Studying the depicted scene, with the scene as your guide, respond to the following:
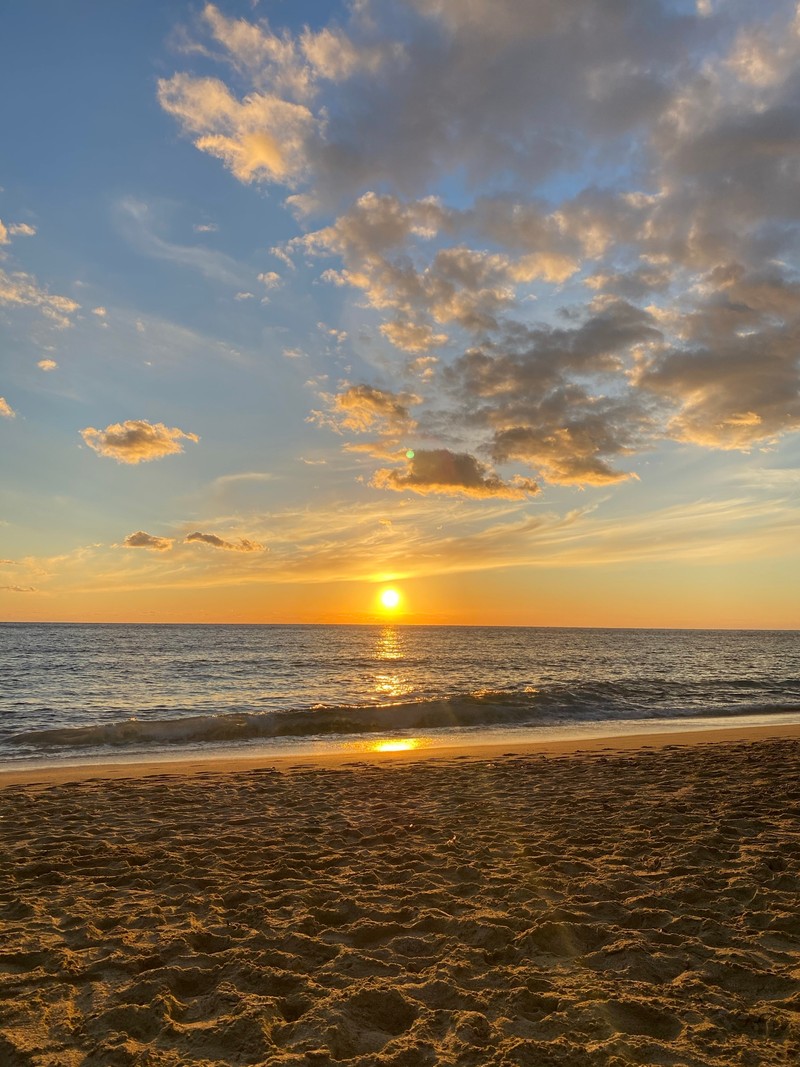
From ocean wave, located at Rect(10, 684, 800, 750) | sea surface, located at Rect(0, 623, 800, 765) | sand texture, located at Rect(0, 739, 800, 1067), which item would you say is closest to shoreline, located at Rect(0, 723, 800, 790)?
sea surface, located at Rect(0, 623, 800, 765)

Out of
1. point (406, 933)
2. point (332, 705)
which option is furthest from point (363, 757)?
point (332, 705)

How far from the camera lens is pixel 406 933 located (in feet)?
16.7

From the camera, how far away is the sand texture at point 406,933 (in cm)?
371

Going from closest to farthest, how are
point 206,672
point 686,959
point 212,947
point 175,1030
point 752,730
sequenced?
point 175,1030 < point 686,959 < point 212,947 < point 752,730 < point 206,672

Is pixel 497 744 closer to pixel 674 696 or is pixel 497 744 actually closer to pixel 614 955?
pixel 614 955

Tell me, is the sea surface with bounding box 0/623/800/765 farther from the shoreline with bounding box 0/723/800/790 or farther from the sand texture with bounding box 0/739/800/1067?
the sand texture with bounding box 0/739/800/1067

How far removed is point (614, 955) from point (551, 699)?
22.4 m

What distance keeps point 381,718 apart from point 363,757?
6.81 meters

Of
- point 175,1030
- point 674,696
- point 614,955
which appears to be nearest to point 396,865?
point 614,955

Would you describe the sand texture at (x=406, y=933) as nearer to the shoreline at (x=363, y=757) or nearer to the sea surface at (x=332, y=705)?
the shoreline at (x=363, y=757)

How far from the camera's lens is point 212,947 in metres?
4.88

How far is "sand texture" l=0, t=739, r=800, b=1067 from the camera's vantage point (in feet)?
12.2

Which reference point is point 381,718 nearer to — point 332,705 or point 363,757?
point 332,705

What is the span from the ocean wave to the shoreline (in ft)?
12.3
